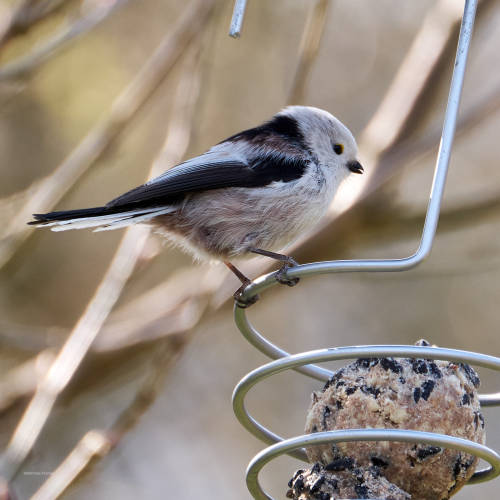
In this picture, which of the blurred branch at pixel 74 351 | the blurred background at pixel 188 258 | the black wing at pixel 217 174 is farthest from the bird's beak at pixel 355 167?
the blurred branch at pixel 74 351

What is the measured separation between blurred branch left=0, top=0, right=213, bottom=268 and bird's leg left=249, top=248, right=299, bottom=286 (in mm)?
778

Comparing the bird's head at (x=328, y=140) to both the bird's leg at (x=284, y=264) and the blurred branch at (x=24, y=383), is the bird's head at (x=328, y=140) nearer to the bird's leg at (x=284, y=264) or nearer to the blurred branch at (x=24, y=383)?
the bird's leg at (x=284, y=264)

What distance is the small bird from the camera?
3125 mm

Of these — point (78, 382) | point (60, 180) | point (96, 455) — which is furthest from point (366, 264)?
point (78, 382)

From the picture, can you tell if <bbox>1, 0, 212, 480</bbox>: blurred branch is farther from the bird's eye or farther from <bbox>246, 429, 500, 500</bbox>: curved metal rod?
<bbox>246, 429, 500, 500</bbox>: curved metal rod

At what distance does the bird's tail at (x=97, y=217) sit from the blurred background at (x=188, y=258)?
0.21m

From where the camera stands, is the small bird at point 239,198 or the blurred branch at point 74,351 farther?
the small bird at point 239,198

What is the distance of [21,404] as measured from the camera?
370cm

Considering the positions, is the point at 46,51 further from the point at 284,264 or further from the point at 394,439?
the point at 394,439

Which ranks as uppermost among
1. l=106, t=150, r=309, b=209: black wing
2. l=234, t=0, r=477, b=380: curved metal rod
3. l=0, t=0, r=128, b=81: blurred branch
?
l=0, t=0, r=128, b=81: blurred branch

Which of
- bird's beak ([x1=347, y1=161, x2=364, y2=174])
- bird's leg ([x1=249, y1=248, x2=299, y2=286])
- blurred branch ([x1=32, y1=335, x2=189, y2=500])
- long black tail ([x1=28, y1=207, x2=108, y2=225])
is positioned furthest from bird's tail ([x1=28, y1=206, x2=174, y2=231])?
bird's beak ([x1=347, y1=161, x2=364, y2=174])

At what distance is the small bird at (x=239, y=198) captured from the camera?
3.12m

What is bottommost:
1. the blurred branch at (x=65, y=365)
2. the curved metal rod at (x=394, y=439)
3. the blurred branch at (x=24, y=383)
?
the blurred branch at (x=24, y=383)

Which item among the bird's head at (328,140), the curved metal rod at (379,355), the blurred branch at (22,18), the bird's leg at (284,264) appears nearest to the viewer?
the curved metal rod at (379,355)
